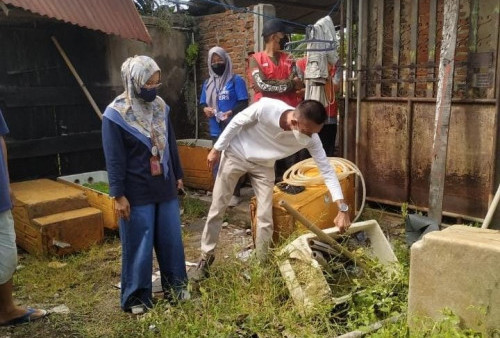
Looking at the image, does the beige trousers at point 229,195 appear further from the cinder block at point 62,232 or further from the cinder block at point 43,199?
the cinder block at point 43,199

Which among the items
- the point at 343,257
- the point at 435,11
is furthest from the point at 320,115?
the point at 435,11

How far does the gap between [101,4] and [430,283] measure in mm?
5542

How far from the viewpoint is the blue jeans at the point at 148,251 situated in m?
3.80

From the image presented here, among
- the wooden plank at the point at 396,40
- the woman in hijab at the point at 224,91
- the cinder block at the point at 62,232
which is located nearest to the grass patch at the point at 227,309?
the cinder block at the point at 62,232

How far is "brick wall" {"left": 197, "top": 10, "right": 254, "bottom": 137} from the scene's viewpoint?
7.32 m

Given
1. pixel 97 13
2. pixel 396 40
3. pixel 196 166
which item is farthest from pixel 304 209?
pixel 97 13

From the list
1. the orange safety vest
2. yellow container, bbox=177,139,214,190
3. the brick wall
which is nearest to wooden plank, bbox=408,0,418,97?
the orange safety vest

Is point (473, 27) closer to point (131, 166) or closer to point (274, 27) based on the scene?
point (274, 27)

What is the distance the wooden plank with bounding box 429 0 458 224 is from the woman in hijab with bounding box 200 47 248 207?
2.44m

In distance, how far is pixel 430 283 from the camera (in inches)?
118

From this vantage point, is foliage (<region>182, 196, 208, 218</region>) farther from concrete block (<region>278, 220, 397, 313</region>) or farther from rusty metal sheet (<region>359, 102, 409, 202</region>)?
concrete block (<region>278, 220, 397, 313</region>)

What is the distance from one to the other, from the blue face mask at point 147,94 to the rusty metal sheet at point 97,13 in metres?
2.78

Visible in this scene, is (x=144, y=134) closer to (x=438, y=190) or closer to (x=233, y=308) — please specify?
(x=233, y=308)

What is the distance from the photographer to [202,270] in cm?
437
